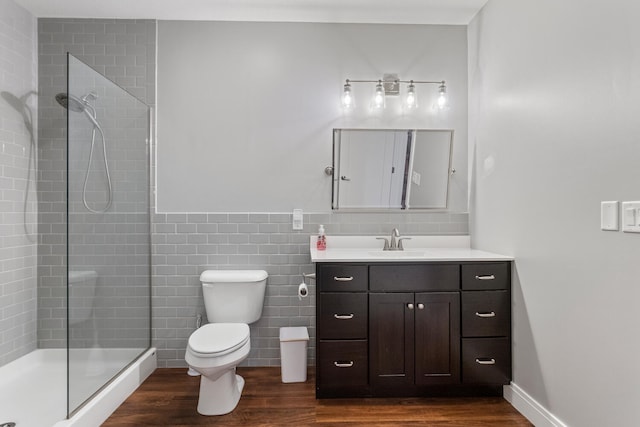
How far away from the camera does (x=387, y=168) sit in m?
2.71

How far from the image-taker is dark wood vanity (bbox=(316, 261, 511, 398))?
2139 millimetres

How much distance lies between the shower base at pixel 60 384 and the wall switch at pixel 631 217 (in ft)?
Result: 8.65

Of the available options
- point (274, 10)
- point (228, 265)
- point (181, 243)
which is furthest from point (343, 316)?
point (274, 10)

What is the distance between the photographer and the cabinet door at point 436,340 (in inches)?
84.5

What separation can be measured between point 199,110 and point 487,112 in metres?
2.09

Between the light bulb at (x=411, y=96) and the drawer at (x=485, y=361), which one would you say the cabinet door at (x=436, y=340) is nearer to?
the drawer at (x=485, y=361)

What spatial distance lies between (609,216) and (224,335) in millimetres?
1999

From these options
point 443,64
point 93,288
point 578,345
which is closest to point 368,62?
point 443,64

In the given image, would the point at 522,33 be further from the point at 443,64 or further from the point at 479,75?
the point at 443,64

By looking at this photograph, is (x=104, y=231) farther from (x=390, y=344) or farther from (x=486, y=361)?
(x=486, y=361)

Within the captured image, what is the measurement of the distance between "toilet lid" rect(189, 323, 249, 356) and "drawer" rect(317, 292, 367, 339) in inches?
18.7

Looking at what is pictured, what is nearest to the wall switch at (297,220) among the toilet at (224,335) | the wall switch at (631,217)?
the toilet at (224,335)

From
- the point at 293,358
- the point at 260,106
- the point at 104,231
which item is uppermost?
the point at 260,106

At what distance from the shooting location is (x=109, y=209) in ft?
7.23
